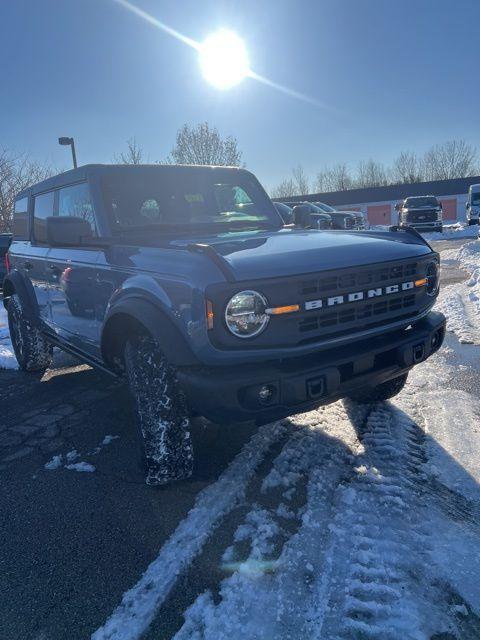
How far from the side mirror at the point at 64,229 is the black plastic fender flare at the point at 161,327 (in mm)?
730

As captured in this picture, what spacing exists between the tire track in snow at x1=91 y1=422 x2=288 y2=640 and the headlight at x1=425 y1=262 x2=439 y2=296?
1.48 m

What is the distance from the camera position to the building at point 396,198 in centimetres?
4319

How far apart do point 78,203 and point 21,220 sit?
6.53ft

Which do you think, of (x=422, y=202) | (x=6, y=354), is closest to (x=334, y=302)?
(x=6, y=354)

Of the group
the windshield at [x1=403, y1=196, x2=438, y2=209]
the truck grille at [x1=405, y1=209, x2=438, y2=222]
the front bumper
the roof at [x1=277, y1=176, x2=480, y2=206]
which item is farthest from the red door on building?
the front bumper

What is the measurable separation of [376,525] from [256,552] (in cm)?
61

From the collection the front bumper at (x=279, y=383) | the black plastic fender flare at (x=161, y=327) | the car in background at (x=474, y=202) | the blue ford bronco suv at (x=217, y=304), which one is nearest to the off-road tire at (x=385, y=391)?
the blue ford bronco suv at (x=217, y=304)

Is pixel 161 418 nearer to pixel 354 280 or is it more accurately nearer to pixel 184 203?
pixel 354 280

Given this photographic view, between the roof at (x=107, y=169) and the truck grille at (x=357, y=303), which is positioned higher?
the roof at (x=107, y=169)

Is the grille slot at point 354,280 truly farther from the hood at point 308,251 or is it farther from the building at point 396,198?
the building at point 396,198

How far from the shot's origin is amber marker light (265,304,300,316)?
234 cm

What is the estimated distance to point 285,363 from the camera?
2426mm

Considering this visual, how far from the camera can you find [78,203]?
3.91 meters

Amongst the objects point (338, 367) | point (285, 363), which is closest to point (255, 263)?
point (285, 363)
